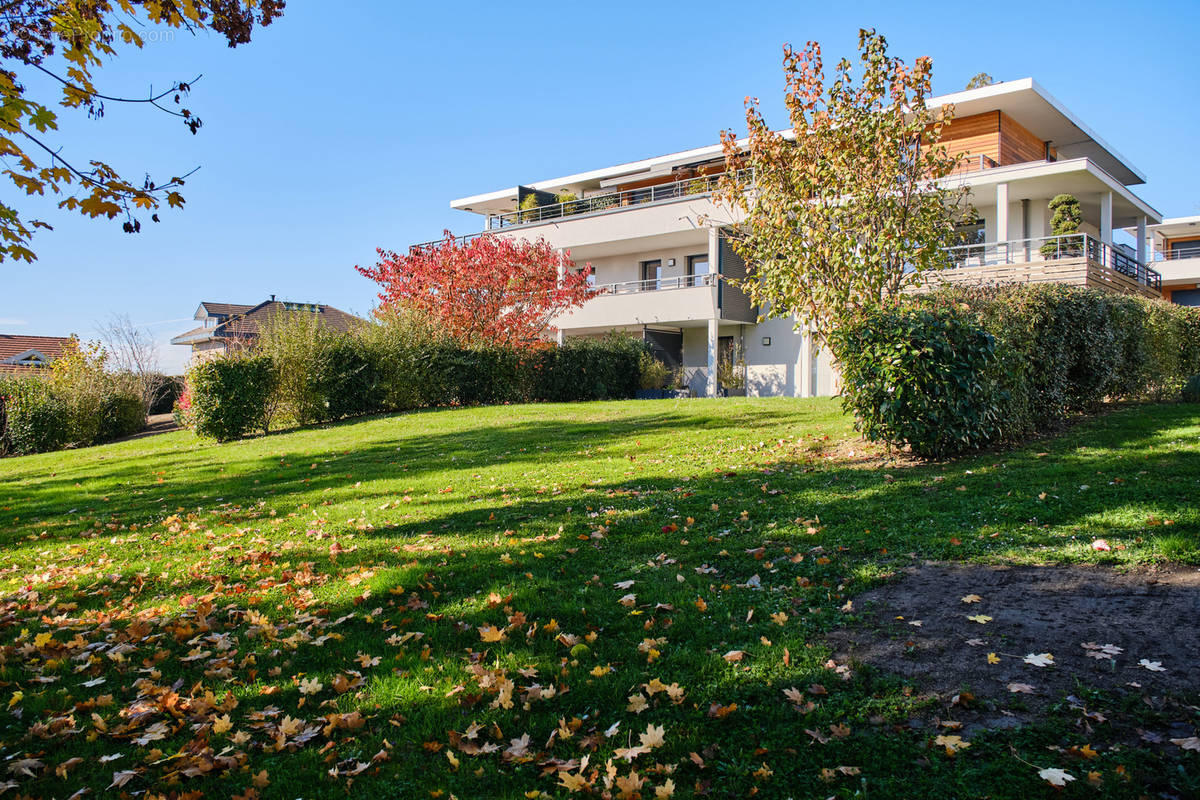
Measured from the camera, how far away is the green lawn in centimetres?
282

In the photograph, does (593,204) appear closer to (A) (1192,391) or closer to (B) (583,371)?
(B) (583,371)

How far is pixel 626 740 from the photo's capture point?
2.99 metres

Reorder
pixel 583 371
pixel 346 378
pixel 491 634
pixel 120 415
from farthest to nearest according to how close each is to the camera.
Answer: pixel 583 371 → pixel 120 415 → pixel 346 378 → pixel 491 634

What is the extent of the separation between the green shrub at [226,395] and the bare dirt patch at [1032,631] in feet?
52.3

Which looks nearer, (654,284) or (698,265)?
(698,265)

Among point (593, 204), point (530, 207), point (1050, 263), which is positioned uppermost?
point (530, 207)

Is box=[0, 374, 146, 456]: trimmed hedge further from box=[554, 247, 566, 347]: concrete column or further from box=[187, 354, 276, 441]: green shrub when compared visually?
box=[554, 247, 566, 347]: concrete column

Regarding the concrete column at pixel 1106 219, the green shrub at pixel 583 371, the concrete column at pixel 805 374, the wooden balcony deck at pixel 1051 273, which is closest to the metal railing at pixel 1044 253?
the wooden balcony deck at pixel 1051 273

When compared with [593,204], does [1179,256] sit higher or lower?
lower

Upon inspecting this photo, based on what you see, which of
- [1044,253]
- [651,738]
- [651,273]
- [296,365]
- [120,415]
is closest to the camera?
[651,738]

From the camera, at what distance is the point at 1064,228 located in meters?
21.5

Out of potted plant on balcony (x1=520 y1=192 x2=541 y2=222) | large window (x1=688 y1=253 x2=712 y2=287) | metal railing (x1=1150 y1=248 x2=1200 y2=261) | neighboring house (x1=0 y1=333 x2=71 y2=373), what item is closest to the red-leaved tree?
large window (x1=688 y1=253 x2=712 y2=287)

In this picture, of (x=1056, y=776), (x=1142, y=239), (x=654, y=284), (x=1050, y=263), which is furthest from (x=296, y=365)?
(x=1142, y=239)

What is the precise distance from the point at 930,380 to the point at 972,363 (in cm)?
50
